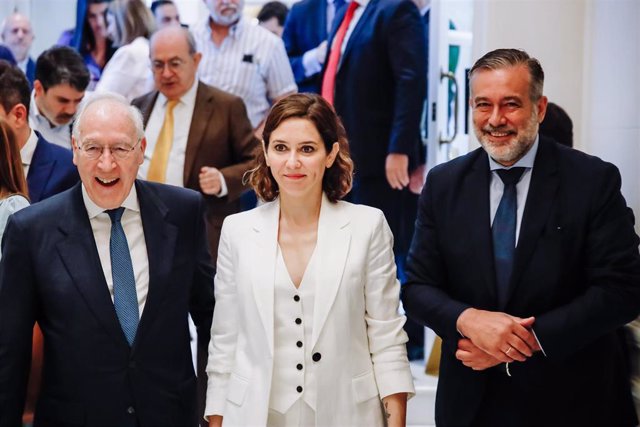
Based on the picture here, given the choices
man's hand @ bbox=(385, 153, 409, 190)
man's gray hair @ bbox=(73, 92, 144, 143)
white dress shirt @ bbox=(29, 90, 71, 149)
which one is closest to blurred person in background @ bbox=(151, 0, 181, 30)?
white dress shirt @ bbox=(29, 90, 71, 149)

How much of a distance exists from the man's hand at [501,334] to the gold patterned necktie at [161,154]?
287 cm

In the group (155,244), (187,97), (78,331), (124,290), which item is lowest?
(78,331)

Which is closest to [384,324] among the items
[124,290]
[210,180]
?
[124,290]

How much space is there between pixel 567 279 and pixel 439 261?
402mm

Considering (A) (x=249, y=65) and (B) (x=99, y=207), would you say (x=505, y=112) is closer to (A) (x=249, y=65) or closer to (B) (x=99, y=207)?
(B) (x=99, y=207)

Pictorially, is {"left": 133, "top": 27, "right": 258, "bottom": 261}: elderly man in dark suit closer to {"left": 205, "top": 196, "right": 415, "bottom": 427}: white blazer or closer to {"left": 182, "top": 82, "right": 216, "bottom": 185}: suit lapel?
{"left": 182, "top": 82, "right": 216, "bottom": 185}: suit lapel

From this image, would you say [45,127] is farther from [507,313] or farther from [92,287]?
[507,313]

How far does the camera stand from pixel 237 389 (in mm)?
2955

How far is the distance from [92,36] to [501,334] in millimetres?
3835

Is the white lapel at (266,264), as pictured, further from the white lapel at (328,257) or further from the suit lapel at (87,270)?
the suit lapel at (87,270)

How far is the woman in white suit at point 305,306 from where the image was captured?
292 cm

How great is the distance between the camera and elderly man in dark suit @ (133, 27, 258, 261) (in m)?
5.39

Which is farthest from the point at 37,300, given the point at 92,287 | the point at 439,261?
the point at 439,261

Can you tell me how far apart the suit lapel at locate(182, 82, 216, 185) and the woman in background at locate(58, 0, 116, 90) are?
791mm
